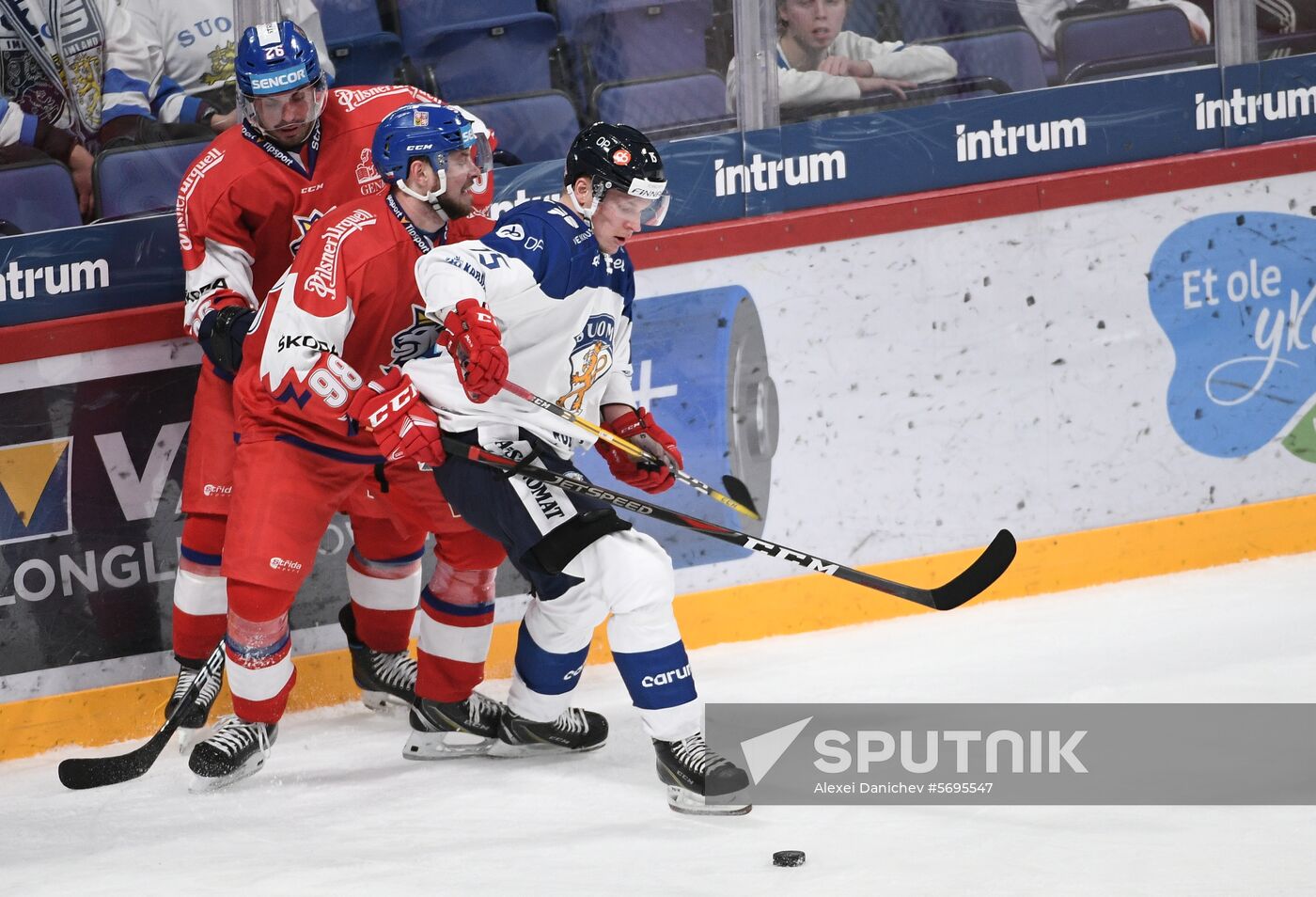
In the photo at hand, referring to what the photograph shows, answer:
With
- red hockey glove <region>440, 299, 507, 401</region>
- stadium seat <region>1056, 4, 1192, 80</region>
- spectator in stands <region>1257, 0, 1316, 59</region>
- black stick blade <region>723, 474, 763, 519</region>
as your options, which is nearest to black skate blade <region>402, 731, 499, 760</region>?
black stick blade <region>723, 474, 763, 519</region>

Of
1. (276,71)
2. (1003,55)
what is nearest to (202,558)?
(276,71)

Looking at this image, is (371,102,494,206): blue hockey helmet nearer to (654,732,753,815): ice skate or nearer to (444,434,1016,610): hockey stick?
(444,434,1016,610): hockey stick

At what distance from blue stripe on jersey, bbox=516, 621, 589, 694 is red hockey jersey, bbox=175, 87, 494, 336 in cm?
82

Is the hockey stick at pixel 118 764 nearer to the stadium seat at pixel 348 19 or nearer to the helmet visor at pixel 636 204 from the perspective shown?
the helmet visor at pixel 636 204

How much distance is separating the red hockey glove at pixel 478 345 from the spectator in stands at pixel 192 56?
112 centimetres

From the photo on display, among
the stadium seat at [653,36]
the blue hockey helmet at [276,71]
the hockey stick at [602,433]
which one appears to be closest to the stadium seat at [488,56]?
the stadium seat at [653,36]

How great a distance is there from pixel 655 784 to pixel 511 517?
596mm

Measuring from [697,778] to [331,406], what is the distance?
Answer: 960 mm

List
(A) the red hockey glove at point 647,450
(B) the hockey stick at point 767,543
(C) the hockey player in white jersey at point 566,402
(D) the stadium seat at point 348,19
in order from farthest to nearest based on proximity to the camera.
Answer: (D) the stadium seat at point 348,19
(A) the red hockey glove at point 647,450
(B) the hockey stick at point 767,543
(C) the hockey player in white jersey at point 566,402

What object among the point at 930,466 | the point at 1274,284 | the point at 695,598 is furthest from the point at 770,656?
the point at 1274,284

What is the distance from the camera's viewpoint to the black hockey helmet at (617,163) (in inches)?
116

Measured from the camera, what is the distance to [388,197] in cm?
316

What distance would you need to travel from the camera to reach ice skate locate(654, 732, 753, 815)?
2.92 meters

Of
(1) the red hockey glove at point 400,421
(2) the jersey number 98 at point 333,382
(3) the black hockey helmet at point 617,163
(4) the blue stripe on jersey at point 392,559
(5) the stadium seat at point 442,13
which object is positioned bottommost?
(4) the blue stripe on jersey at point 392,559
